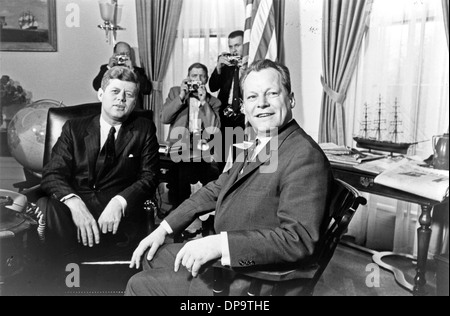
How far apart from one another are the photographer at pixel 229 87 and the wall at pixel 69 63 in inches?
20.9

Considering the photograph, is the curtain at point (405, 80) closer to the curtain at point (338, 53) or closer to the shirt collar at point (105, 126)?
the curtain at point (338, 53)

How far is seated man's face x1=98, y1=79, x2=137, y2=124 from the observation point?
1544 millimetres

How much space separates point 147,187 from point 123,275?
0.34 metres

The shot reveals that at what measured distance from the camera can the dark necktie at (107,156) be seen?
1606 mm

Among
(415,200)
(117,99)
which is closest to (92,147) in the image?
(117,99)

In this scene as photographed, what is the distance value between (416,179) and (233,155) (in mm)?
702

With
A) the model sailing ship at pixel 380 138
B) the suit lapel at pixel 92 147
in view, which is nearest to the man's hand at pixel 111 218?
the suit lapel at pixel 92 147

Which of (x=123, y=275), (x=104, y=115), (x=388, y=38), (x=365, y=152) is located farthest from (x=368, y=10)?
(x=123, y=275)

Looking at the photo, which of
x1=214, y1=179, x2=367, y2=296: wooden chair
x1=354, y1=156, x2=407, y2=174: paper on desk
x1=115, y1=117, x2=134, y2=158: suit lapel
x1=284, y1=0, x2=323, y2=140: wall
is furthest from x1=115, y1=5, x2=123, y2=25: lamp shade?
x1=214, y1=179, x2=367, y2=296: wooden chair

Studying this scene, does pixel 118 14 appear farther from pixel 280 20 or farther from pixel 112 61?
pixel 280 20

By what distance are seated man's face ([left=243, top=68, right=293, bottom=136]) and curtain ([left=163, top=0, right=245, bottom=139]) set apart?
2.84 ft

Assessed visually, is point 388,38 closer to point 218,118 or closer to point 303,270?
point 218,118
